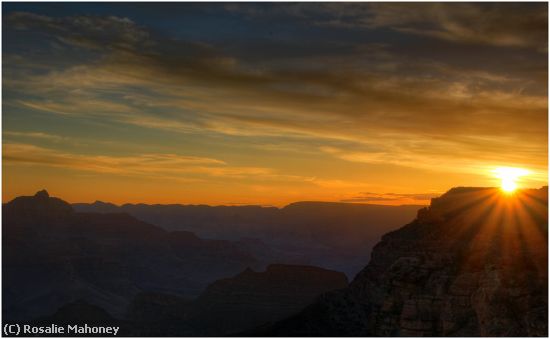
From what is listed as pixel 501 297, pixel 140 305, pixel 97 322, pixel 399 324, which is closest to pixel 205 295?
pixel 140 305

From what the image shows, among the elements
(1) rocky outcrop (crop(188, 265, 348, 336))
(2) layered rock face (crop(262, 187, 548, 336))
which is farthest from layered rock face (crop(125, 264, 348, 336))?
(2) layered rock face (crop(262, 187, 548, 336))

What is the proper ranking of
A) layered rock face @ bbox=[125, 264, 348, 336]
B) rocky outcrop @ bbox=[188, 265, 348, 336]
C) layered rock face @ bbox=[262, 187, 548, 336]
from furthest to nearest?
rocky outcrop @ bbox=[188, 265, 348, 336] → layered rock face @ bbox=[125, 264, 348, 336] → layered rock face @ bbox=[262, 187, 548, 336]

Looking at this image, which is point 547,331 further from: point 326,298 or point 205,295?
point 205,295

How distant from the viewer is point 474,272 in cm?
5216

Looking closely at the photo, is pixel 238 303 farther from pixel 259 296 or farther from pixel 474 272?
pixel 474 272

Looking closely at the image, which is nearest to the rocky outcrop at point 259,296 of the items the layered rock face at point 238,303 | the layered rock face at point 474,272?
the layered rock face at point 238,303

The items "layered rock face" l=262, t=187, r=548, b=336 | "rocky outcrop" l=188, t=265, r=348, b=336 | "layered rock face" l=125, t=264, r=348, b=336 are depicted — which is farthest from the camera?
"rocky outcrop" l=188, t=265, r=348, b=336

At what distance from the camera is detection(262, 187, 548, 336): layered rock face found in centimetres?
4622

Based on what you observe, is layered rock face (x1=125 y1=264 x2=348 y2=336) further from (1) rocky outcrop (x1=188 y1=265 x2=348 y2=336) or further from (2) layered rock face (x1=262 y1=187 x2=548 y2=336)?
(2) layered rock face (x1=262 y1=187 x2=548 y2=336)

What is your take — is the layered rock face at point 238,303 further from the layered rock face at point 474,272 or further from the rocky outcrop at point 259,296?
the layered rock face at point 474,272

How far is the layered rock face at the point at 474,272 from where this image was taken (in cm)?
4622

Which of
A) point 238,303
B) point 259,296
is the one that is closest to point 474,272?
point 259,296

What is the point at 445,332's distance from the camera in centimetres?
5028

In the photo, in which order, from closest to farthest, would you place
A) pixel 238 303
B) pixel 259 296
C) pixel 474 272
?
pixel 474 272 → pixel 259 296 → pixel 238 303
